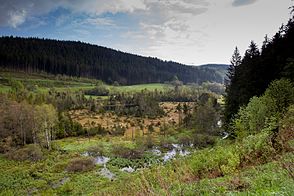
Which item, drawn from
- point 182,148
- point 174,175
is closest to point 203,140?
point 182,148

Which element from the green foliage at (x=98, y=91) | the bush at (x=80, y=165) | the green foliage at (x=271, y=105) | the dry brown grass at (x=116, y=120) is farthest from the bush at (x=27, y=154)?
the green foliage at (x=98, y=91)

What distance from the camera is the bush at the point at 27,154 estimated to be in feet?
190

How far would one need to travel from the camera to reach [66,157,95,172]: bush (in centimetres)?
4938

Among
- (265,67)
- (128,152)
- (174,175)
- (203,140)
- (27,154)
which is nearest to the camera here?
(174,175)

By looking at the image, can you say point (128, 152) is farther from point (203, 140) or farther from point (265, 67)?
point (265, 67)

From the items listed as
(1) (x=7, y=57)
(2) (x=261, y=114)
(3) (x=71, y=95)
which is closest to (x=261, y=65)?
(2) (x=261, y=114)

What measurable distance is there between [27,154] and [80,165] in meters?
16.3

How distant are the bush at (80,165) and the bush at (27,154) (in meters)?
9.92

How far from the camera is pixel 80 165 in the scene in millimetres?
50750

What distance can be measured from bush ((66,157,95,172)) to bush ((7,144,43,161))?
391 inches

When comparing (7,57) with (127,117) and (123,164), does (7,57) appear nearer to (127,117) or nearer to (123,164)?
(127,117)

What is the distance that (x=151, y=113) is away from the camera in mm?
126562

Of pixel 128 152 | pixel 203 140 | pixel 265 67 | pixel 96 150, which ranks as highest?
pixel 265 67

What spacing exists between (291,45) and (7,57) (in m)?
191
